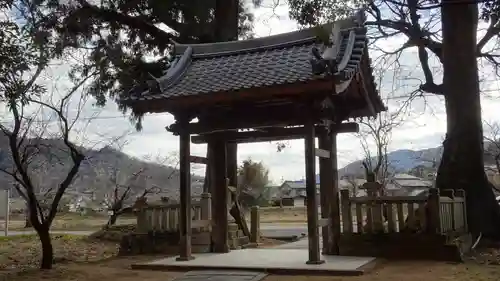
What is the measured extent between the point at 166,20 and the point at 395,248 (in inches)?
272

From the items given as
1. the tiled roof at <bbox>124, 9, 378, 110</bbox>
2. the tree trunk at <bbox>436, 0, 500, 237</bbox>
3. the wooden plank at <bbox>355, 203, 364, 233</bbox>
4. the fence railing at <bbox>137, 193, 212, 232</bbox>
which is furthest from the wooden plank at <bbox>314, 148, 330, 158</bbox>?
the fence railing at <bbox>137, 193, 212, 232</bbox>

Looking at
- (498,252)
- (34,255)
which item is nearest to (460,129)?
(498,252)

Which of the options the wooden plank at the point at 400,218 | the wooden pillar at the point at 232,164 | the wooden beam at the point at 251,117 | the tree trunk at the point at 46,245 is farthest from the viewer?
the wooden pillar at the point at 232,164

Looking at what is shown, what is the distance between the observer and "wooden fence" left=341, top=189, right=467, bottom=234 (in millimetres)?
8156

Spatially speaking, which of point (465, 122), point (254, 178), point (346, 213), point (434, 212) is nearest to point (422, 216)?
point (434, 212)

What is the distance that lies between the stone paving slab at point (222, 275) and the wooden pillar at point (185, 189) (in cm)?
106

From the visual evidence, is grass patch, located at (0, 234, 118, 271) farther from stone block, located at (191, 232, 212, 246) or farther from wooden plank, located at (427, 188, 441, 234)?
wooden plank, located at (427, 188, 441, 234)

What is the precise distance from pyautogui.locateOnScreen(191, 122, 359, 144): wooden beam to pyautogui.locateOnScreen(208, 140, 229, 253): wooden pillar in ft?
0.55

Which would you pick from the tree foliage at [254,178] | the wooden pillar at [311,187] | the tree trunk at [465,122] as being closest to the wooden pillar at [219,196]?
the wooden pillar at [311,187]

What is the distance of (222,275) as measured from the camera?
22.9ft

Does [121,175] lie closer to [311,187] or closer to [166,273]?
[166,273]

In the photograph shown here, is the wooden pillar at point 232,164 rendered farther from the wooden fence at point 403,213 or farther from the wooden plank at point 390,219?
the wooden plank at point 390,219

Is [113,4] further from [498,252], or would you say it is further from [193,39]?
[498,252]

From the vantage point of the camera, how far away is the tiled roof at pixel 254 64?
7.52m
